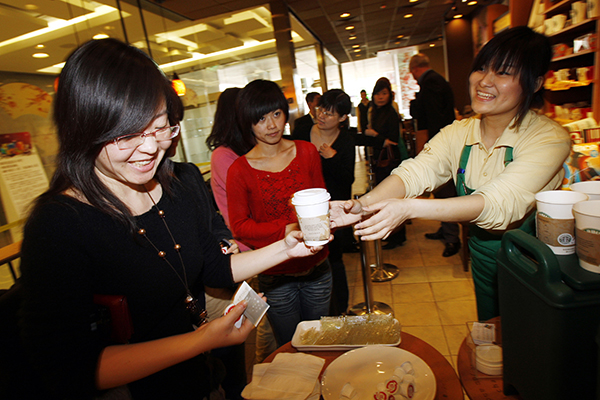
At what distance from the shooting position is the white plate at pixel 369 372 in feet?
3.62

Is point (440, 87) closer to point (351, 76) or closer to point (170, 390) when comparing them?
point (170, 390)

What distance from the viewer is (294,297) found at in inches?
79.3

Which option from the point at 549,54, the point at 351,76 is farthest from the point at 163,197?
the point at 351,76

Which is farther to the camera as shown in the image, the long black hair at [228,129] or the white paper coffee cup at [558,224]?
the long black hair at [228,129]

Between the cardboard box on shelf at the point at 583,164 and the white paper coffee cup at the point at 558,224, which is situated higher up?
the white paper coffee cup at the point at 558,224

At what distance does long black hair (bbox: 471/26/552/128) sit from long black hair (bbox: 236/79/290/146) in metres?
1.19

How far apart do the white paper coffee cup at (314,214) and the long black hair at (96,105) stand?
53 centimetres

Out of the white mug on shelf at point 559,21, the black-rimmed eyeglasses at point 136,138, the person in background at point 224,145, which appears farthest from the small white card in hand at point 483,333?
the white mug on shelf at point 559,21

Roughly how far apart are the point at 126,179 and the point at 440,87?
3.99 meters

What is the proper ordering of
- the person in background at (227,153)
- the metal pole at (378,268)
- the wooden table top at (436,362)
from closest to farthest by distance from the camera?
the wooden table top at (436,362)
the person in background at (227,153)
the metal pole at (378,268)

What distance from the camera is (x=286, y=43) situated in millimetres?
6801

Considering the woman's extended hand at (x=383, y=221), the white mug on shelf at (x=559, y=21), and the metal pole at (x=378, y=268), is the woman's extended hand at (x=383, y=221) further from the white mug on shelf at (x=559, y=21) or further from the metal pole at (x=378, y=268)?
the white mug on shelf at (x=559, y=21)

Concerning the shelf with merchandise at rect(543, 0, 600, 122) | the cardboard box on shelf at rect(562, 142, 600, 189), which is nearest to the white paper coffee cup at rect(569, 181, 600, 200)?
the cardboard box on shelf at rect(562, 142, 600, 189)

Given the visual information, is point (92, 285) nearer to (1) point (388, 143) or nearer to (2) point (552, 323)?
(2) point (552, 323)
